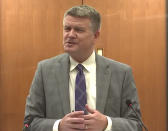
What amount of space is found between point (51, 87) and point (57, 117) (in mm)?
177

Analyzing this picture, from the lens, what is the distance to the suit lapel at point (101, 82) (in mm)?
1565

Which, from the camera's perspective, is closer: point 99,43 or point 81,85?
point 81,85

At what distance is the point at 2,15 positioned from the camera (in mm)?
2822

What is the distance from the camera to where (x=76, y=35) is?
5.23ft

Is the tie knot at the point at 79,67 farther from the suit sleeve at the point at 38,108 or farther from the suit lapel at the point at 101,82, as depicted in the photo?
the suit sleeve at the point at 38,108

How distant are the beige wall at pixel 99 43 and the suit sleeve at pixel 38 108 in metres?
1.28

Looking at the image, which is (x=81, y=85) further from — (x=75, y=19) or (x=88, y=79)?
(x=75, y=19)

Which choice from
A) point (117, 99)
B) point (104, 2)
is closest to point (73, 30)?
point (117, 99)

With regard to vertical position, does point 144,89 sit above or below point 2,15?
below

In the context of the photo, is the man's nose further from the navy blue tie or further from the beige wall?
the beige wall

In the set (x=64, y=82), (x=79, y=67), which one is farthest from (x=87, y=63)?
(x=64, y=82)

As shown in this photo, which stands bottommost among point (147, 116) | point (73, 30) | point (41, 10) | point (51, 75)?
point (147, 116)

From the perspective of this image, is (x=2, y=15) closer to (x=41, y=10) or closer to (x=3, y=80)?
(x=41, y=10)

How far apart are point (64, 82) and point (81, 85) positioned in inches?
4.0
